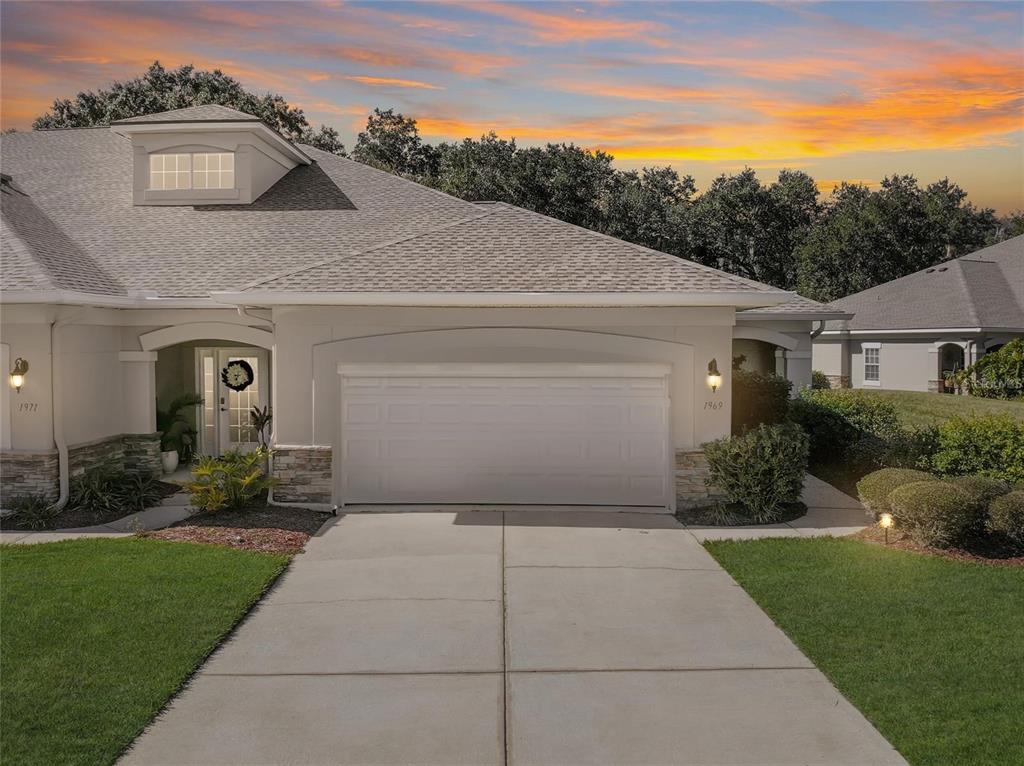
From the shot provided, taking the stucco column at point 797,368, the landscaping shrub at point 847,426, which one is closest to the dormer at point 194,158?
the landscaping shrub at point 847,426

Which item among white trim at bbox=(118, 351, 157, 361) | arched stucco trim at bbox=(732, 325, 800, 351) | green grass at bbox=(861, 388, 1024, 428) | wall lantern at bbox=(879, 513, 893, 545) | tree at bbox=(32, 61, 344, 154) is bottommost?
wall lantern at bbox=(879, 513, 893, 545)

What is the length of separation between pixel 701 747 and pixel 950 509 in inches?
232

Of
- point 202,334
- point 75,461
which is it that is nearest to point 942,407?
point 202,334

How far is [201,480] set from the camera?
485 inches

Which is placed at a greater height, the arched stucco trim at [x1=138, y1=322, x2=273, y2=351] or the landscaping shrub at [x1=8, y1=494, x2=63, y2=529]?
the arched stucco trim at [x1=138, y1=322, x2=273, y2=351]

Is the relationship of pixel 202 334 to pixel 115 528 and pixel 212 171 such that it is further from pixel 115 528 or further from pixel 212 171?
pixel 212 171

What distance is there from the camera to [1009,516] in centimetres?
993

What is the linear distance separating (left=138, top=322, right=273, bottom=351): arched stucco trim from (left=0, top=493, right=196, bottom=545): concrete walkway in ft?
9.60

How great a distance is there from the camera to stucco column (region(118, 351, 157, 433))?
47.4 ft

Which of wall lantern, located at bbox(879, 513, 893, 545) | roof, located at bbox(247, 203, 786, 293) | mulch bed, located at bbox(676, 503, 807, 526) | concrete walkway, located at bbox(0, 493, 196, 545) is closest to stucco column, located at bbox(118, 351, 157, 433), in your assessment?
concrete walkway, located at bbox(0, 493, 196, 545)

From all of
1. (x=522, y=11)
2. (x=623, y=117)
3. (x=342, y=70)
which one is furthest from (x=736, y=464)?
(x=623, y=117)

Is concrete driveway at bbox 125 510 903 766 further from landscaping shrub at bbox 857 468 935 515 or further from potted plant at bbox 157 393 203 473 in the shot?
potted plant at bbox 157 393 203 473

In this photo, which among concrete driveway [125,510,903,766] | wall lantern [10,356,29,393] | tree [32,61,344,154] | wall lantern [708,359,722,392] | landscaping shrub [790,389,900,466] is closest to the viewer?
concrete driveway [125,510,903,766]

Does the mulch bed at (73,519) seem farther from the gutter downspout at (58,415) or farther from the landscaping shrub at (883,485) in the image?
the landscaping shrub at (883,485)
